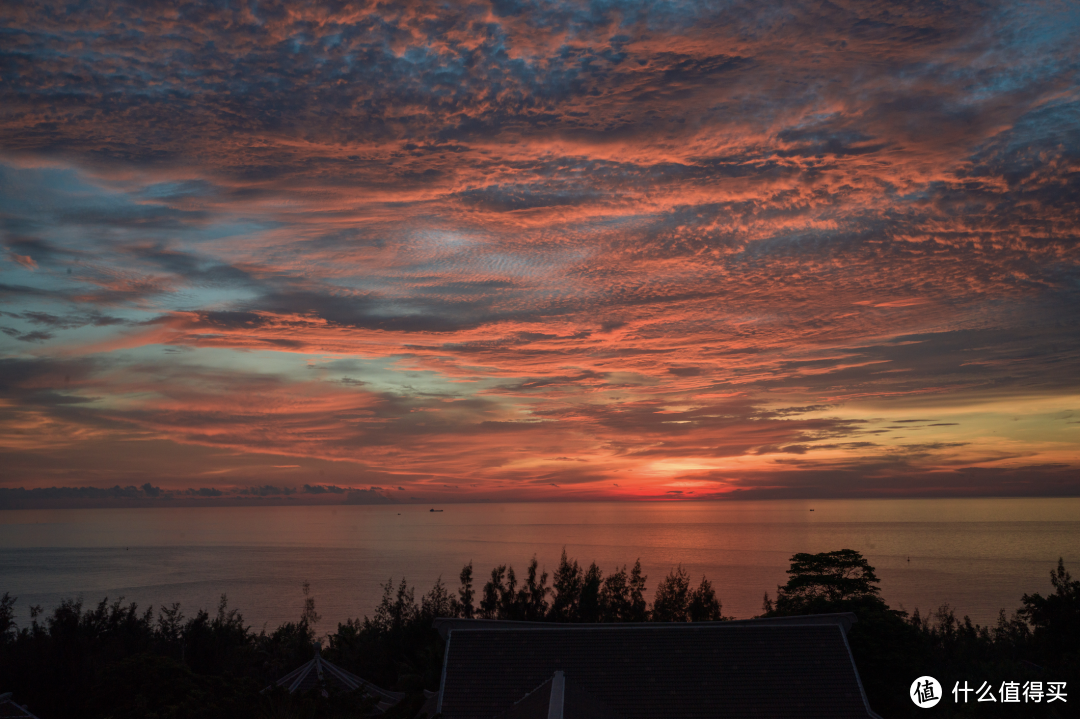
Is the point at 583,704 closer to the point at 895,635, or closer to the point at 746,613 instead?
the point at 895,635

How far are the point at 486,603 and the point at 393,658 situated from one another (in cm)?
899

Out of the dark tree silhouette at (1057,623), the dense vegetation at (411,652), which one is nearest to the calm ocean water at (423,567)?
the dense vegetation at (411,652)

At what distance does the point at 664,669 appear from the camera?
23.9 metres

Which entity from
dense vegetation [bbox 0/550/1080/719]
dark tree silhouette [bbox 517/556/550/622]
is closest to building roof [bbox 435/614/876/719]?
dense vegetation [bbox 0/550/1080/719]

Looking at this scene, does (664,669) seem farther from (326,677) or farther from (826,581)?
(826,581)

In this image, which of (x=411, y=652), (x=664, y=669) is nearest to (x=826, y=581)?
(x=664, y=669)

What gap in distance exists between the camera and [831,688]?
23078mm

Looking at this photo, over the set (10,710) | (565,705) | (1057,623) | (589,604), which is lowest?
(10,710)

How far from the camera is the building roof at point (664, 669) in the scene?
22531mm

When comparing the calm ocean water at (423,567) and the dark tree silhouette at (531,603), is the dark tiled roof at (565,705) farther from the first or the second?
the calm ocean water at (423,567)

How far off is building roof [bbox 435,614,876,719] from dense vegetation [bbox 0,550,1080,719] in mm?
3291

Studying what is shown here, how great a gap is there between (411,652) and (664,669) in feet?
87.3

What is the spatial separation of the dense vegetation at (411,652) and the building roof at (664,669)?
3.29 m

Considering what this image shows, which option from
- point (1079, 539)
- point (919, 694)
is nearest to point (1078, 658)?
point (919, 694)
